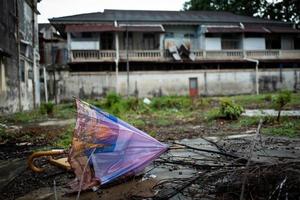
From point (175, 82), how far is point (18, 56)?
14129 mm

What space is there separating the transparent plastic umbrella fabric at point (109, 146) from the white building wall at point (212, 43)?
27844 mm

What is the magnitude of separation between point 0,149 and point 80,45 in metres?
21.1

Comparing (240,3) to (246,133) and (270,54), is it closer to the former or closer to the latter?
(270,54)

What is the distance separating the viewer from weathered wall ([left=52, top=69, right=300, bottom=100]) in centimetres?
2825

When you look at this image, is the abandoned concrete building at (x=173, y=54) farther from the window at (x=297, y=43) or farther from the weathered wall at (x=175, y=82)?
the window at (x=297, y=43)

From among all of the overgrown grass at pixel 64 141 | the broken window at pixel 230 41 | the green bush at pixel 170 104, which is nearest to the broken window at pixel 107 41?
the broken window at pixel 230 41

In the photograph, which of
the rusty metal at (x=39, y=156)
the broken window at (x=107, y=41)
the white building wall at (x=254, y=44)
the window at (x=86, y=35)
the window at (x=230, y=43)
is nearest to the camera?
the rusty metal at (x=39, y=156)

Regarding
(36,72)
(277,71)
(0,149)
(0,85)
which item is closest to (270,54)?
(277,71)

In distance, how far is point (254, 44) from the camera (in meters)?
32.8

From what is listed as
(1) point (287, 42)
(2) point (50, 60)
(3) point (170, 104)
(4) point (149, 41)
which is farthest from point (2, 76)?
(1) point (287, 42)

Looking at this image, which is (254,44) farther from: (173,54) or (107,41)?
(107,41)

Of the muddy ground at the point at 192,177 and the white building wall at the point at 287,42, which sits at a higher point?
the white building wall at the point at 287,42

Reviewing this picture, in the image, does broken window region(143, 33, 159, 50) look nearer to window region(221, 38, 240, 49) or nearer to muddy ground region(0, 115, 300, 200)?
window region(221, 38, 240, 49)

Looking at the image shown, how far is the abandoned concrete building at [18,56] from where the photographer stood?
16.2 m
